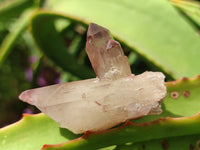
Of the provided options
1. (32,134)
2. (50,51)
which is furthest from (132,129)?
(50,51)

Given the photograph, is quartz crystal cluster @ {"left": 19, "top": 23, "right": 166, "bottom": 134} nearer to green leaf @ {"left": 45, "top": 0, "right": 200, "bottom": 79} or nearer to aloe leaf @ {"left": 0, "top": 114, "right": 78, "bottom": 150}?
aloe leaf @ {"left": 0, "top": 114, "right": 78, "bottom": 150}

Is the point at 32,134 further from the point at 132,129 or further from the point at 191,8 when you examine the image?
the point at 191,8

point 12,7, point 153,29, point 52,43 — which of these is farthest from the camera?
point 12,7

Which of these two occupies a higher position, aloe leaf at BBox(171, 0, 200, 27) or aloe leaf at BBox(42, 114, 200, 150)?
aloe leaf at BBox(171, 0, 200, 27)

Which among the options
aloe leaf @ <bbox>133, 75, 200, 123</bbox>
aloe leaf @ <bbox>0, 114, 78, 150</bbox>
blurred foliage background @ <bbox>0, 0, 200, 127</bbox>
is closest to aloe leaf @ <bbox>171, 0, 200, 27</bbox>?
blurred foliage background @ <bbox>0, 0, 200, 127</bbox>

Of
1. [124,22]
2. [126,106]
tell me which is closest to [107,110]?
[126,106]

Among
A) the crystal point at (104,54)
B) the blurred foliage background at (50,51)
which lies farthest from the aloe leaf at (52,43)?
the crystal point at (104,54)
